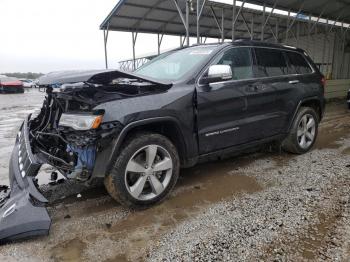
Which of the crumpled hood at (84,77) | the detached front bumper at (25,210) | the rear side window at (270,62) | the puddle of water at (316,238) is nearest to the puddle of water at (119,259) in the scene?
the detached front bumper at (25,210)

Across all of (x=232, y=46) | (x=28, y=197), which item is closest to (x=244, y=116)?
(x=232, y=46)

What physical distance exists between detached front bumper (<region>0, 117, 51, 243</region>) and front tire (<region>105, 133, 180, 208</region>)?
2.21ft

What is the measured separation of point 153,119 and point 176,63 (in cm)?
124

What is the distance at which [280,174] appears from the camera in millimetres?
4512

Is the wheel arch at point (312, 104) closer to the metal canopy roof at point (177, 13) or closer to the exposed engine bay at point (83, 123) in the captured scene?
the exposed engine bay at point (83, 123)

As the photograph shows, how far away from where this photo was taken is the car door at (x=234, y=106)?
3838 mm

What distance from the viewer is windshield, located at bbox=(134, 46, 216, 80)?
3.99 meters

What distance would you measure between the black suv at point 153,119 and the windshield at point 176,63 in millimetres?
20

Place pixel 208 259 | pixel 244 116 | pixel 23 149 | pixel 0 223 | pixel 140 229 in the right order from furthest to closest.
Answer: pixel 244 116 < pixel 23 149 < pixel 140 229 < pixel 0 223 < pixel 208 259

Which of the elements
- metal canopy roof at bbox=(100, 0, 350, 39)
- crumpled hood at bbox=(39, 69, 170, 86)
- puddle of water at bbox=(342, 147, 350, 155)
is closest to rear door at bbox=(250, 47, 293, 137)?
puddle of water at bbox=(342, 147, 350, 155)

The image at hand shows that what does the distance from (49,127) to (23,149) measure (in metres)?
0.46

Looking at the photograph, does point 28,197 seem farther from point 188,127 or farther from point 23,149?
point 188,127

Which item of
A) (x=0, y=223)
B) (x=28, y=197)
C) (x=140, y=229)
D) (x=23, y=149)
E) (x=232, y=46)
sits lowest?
(x=140, y=229)

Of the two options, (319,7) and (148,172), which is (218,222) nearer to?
(148,172)
